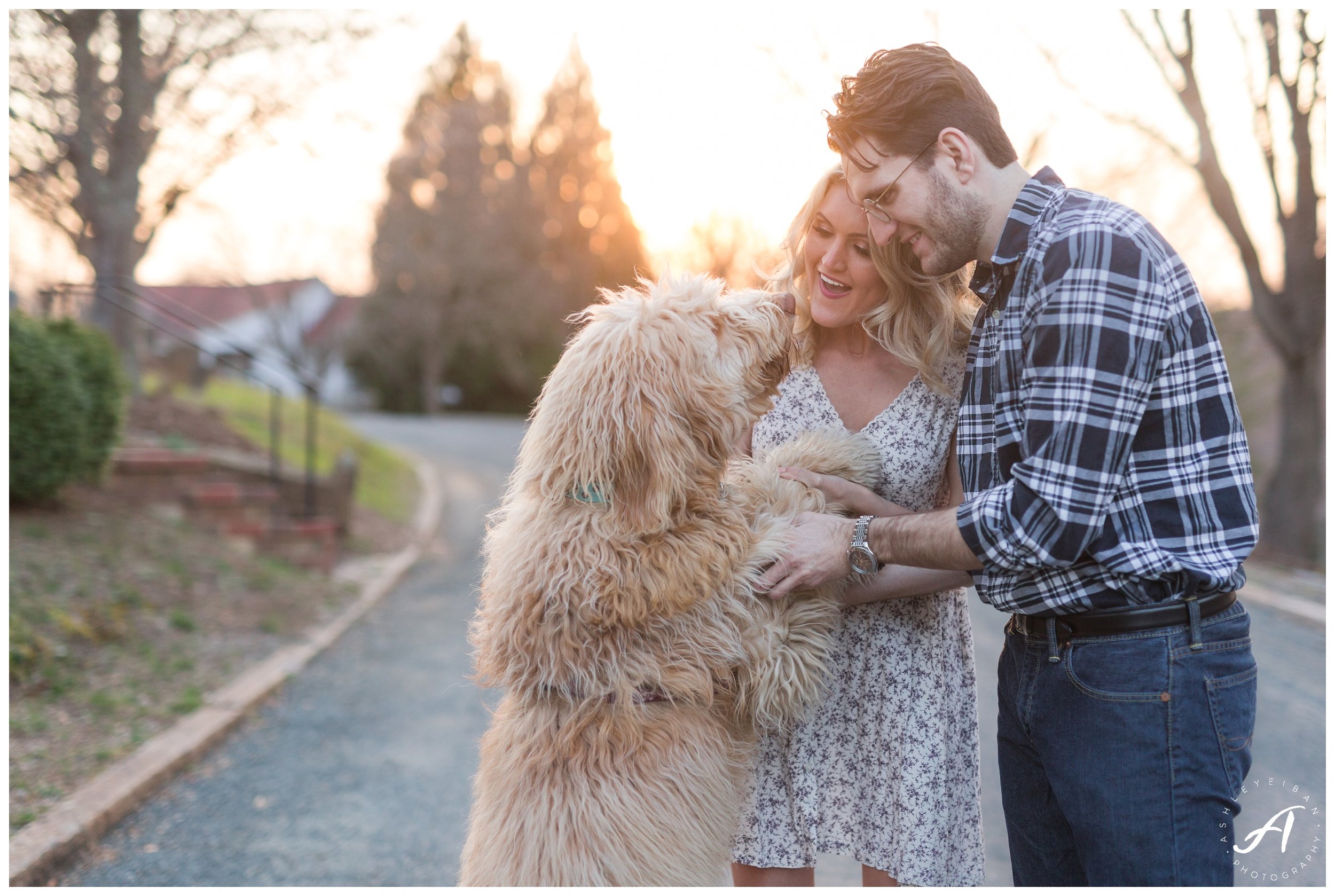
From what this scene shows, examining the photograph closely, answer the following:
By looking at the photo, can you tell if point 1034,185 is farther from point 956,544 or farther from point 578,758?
point 578,758

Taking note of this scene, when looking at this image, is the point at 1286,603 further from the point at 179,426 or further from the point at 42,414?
the point at 179,426

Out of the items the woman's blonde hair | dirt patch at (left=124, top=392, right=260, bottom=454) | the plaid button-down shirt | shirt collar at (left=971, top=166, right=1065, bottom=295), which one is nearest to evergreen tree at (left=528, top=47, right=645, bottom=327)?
dirt patch at (left=124, top=392, right=260, bottom=454)

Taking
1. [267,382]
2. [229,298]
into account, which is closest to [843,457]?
[267,382]

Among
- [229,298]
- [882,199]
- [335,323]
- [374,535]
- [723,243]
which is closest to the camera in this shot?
[882,199]

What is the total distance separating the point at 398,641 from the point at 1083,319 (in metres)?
7.12

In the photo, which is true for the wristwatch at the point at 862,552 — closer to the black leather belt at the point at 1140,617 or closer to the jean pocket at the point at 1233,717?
the black leather belt at the point at 1140,617

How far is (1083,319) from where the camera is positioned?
1770 millimetres

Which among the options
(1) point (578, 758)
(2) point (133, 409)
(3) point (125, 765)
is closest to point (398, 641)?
(3) point (125, 765)

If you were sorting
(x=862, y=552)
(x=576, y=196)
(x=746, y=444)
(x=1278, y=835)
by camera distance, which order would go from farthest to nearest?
(x=576, y=196), (x=1278, y=835), (x=746, y=444), (x=862, y=552)

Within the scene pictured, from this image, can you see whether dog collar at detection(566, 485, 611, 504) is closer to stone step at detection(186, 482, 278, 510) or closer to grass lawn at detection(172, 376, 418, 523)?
stone step at detection(186, 482, 278, 510)

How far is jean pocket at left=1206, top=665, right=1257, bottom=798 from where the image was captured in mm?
1894

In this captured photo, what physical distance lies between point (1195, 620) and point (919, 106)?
125cm

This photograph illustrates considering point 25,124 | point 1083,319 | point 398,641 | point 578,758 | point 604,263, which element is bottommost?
point 398,641

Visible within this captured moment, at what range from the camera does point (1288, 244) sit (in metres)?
11.6
